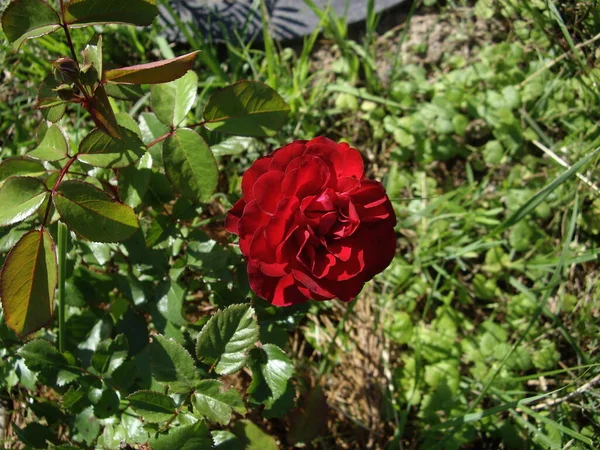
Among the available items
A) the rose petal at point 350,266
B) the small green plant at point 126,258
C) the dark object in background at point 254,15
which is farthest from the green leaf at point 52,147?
the dark object in background at point 254,15

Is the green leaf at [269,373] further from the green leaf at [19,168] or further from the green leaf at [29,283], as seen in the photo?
the green leaf at [19,168]

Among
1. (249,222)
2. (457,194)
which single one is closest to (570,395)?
(457,194)

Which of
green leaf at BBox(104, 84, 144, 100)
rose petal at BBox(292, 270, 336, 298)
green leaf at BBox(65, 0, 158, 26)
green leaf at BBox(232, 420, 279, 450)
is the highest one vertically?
green leaf at BBox(65, 0, 158, 26)

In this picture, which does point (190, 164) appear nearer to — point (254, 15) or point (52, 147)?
point (52, 147)

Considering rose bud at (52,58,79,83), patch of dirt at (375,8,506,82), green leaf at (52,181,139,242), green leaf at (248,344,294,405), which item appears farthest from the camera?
patch of dirt at (375,8,506,82)

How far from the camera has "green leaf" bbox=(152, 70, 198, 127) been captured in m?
1.05

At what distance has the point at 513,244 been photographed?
178 cm

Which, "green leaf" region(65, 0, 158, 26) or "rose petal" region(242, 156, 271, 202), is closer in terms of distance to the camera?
"green leaf" region(65, 0, 158, 26)

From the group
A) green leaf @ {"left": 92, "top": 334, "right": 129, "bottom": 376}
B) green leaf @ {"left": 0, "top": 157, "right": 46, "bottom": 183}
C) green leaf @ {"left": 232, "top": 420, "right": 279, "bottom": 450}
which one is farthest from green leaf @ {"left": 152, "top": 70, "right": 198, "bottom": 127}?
green leaf @ {"left": 232, "top": 420, "right": 279, "bottom": 450}

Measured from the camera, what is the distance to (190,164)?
1.01 meters

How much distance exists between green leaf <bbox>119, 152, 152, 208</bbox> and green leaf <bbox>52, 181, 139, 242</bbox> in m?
0.11

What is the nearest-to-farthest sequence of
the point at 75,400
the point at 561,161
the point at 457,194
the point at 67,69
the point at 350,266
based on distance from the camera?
the point at 67,69 → the point at 350,266 → the point at 75,400 → the point at 561,161 → the point at 457,194

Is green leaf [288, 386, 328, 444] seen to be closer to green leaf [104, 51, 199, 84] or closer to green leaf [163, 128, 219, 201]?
green leaf [163, 128, 219, 201]

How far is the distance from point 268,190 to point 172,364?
41 cm
